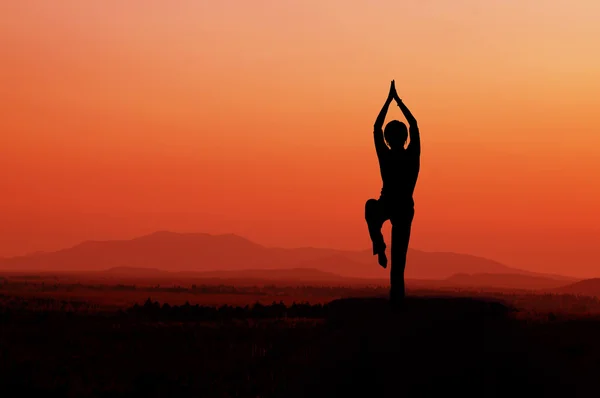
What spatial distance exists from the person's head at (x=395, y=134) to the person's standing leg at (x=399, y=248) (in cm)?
93

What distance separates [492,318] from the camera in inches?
491

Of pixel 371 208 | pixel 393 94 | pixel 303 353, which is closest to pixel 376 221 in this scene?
pixel 371 208

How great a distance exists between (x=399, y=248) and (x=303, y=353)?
236 cm

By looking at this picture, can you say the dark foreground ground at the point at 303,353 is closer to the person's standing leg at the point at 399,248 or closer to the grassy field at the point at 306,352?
the grassy field at the point at 306,352

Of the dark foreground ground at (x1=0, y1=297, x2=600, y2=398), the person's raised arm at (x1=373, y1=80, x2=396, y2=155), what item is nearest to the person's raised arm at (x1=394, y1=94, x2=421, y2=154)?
the person's raised arm at (x1=373, y1=80, x2=396, y2=155)

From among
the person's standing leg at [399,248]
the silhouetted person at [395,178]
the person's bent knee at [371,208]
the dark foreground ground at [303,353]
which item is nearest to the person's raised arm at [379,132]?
the silhouetted person at [395,178]

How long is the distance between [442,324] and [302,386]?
2.03m

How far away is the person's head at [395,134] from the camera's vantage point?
12.2 m

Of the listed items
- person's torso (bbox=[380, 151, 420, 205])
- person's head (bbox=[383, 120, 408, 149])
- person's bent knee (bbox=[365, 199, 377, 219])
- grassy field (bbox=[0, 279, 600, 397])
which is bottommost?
grassy field (bbox=[0, 279, 600, 397])

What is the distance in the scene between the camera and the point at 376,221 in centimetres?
1238

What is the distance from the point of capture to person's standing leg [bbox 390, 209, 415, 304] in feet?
41.0

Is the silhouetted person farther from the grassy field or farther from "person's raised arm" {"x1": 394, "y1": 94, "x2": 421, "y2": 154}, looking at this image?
the grassy field

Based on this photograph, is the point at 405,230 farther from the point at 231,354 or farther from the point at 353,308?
the point at 231,354

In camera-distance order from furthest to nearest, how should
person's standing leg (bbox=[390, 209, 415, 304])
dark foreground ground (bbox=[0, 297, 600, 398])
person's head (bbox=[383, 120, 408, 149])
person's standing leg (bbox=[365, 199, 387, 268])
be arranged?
1. person's standing leg (bbox=[390, 209, 415, 304])
2. person's standing leg (bbox=[365, 199, 387, 268])
3. person's head (bbox=[383, 120, 408, 149])
4. dark foreground ground (bbox=[0, 297, 600, 398])
